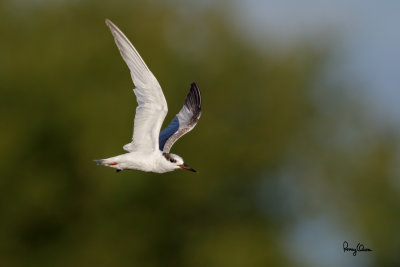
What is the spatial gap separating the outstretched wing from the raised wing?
3.42ft

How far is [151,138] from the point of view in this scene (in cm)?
1306

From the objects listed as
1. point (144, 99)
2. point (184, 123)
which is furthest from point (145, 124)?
point (184, 123)

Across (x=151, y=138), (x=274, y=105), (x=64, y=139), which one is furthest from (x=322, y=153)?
(x=151, y=138)

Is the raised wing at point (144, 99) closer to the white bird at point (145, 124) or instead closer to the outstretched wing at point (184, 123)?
the white bird at point (145, 124)

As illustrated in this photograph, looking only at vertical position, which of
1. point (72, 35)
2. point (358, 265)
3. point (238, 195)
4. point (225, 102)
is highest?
point (72, 35)

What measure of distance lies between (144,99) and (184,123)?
2101 millimetres

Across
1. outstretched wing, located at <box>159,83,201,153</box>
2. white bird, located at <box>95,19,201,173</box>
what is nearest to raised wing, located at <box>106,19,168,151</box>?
white bird, located at <box>95,19,201,173</box>

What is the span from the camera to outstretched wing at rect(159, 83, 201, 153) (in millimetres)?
14398

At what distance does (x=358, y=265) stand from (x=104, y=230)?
615cm

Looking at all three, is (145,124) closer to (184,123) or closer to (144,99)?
(144,99)

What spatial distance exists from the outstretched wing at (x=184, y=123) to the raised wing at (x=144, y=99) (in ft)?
3.42

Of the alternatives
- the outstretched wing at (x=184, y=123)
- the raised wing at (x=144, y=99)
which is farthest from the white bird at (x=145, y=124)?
the outstretched wing at (x=184, y=123)

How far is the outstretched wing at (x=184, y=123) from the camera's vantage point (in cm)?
1440

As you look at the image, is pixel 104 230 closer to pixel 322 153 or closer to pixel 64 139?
pixel 64 139
